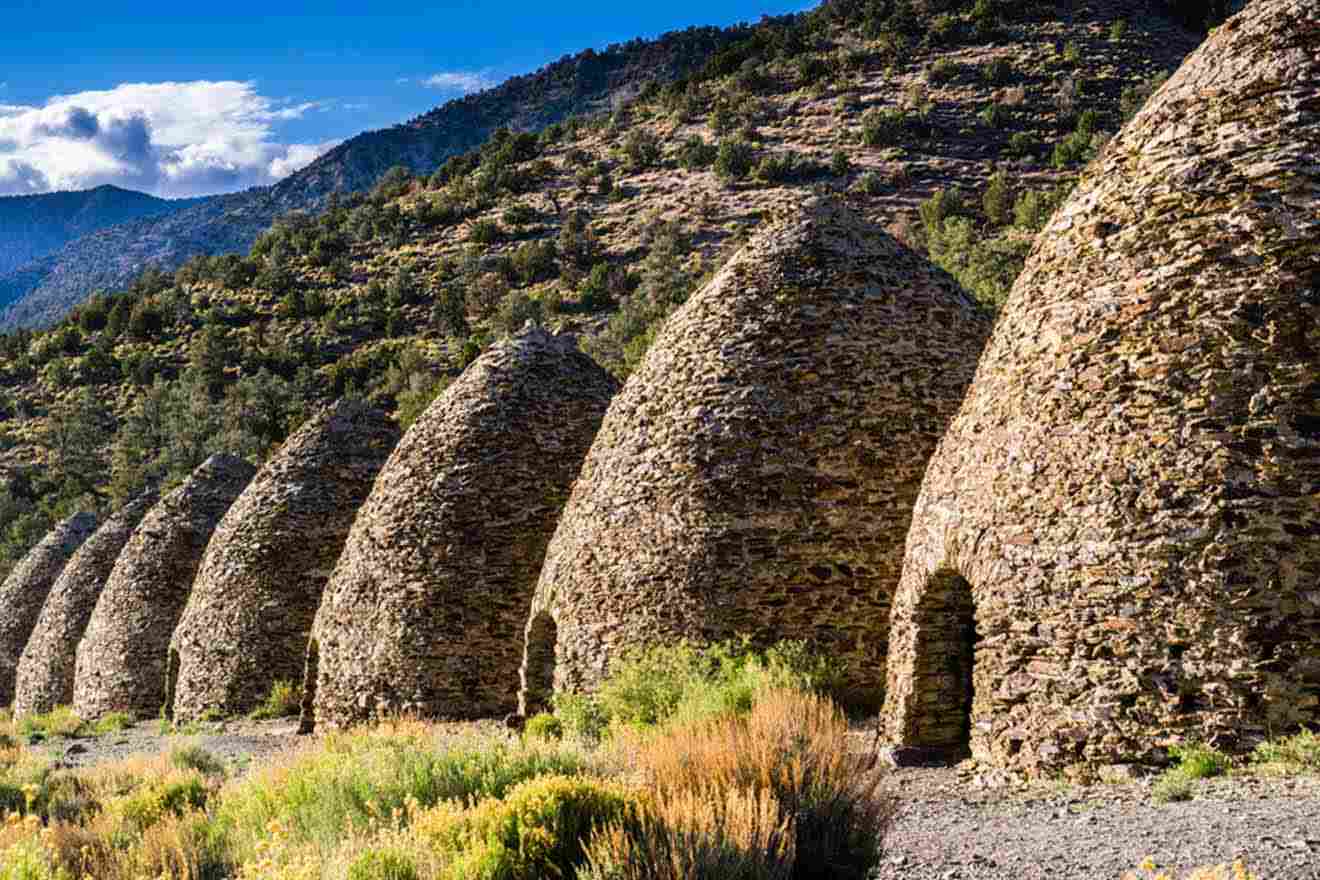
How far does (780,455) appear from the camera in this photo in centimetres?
1155

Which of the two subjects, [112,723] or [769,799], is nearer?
[769,799]

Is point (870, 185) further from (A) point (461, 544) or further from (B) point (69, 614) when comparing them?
(A) point (461, 544)

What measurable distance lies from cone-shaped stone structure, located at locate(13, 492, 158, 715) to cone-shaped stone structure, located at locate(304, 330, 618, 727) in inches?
574

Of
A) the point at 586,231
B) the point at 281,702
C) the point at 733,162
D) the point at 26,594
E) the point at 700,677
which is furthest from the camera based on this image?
the point at 586,231

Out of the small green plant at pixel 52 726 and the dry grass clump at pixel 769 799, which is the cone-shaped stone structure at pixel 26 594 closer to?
the small green plant at pixel 52 726

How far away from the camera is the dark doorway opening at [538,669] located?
45.3ft

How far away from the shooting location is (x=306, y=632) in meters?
20.3

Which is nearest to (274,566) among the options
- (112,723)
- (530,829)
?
(112,723)

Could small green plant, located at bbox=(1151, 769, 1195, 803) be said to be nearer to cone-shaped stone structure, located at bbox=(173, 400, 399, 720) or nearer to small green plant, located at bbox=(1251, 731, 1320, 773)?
small green plant, located at bbox=(1251, 731, 1320, 773)

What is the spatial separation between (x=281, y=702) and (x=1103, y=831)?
15.9 metres

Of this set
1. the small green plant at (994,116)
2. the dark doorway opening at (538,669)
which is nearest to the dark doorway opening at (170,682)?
the dark doorway opening at (538,669)

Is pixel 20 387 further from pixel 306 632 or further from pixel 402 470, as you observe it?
pixel 402 470

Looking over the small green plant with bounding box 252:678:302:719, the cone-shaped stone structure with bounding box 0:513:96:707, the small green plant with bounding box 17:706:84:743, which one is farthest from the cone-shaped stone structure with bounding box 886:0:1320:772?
the cone-shaped stone structure with bounding box 0:513:96:707

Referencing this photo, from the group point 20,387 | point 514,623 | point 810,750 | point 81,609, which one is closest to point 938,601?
point 810,750
